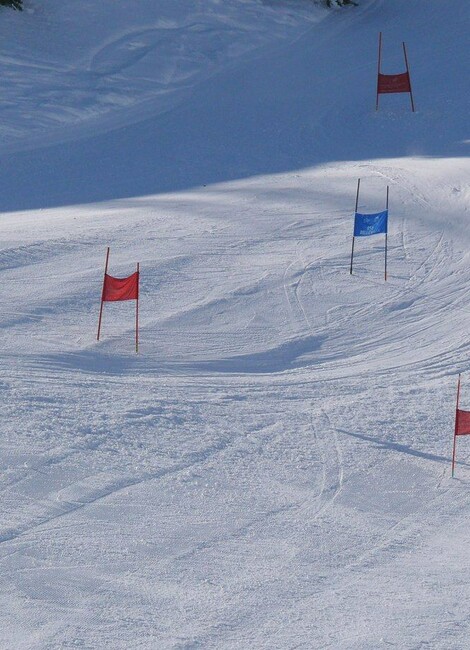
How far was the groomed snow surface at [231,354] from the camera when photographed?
7.08 meters

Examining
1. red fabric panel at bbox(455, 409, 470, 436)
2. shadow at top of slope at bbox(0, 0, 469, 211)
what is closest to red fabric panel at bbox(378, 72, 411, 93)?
shadow at top of slope at bbox(0, 0, 469, 211)

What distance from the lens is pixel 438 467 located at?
357 inches

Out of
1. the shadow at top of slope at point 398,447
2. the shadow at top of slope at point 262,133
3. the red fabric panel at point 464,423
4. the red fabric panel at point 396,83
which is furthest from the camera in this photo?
the red fabric panel at point 396,83

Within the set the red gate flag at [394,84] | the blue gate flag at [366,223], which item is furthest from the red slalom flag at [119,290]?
the red gate flag at [394,84]

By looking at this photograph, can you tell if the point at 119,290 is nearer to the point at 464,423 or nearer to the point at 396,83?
the point at 464,423

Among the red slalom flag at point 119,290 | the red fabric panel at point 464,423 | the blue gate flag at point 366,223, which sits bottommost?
the red fabric panel at point 464,423

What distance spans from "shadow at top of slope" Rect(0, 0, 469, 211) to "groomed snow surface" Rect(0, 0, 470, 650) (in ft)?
0.23

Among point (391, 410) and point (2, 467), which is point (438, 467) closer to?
point (391, 410)

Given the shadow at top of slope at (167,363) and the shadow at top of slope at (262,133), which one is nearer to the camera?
the shadow at top of slope at (167,363)

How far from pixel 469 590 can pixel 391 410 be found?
310 centimetres

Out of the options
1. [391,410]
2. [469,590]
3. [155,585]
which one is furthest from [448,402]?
[155,585]

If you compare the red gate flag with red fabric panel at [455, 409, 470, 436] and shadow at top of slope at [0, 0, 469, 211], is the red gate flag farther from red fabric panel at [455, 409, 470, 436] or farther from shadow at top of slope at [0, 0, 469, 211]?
red fabric panel at [455, 409, 470, 436]

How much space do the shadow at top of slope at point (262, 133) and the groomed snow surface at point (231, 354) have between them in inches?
2.7

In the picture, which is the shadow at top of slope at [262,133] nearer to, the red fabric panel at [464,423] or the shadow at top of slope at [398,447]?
the shadow at top of slope at [398,447]
